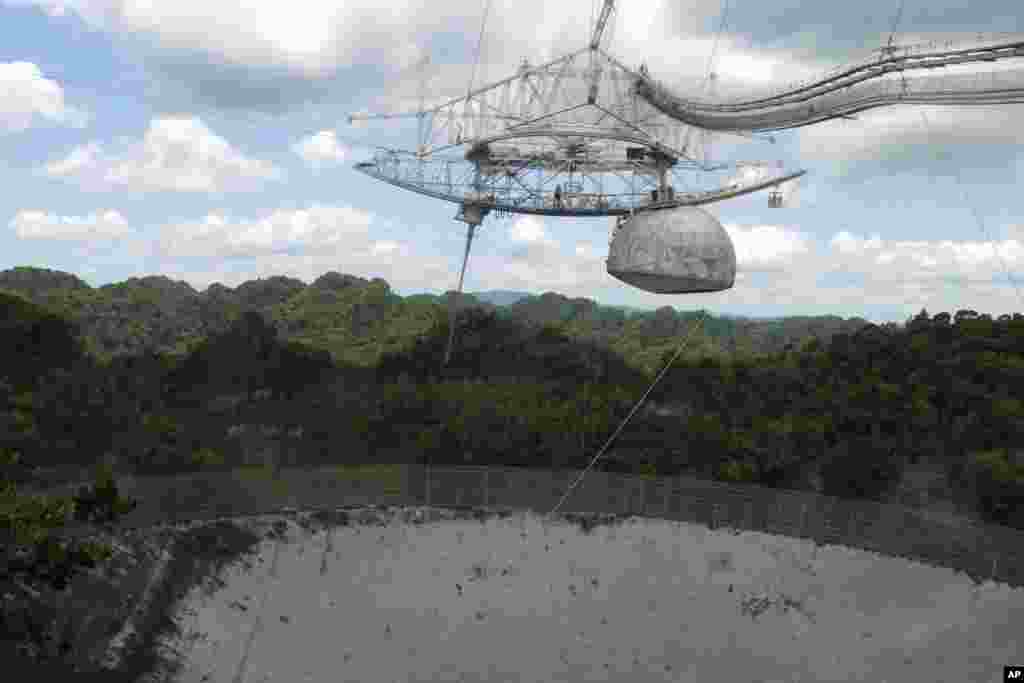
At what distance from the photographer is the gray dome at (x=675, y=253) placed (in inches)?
557

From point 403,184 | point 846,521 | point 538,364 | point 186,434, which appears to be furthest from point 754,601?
point 538,364

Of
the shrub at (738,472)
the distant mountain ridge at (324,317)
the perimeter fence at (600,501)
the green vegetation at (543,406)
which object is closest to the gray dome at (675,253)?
the green vegetation at (543,406)

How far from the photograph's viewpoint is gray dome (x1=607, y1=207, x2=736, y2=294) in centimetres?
1416

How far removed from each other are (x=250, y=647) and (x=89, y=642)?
2.13 meters

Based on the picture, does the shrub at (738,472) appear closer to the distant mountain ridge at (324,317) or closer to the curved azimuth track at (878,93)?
the curved azimuth track at (878,93)

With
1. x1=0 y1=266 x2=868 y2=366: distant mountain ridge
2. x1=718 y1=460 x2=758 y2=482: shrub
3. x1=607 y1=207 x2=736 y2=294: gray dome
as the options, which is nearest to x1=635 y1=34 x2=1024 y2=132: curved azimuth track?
x1=607 y1=207 x2=736 y2=294: gray dome

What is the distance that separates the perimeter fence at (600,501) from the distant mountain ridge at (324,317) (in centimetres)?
1861

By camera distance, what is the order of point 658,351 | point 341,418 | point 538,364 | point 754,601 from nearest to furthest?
point 754,601
point 341,418
point 538,364
point 658,351

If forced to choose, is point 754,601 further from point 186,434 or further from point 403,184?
point 186,434

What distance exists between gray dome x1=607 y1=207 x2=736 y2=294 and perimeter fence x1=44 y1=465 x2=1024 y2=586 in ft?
13.1

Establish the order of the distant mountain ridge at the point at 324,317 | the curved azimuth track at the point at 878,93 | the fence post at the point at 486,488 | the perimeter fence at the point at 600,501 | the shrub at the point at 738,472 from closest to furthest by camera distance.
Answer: the curved azimuth track at the point at 878,93, the perimeter fence at the point at 600,501, the fence post at the point at 486,488, the shrub at the point at 738,472, the distant mountain ridge at the point at 324,317

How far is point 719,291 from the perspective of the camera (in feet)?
48.5

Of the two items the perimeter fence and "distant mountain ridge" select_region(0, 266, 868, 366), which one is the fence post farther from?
"distant mountain ridge" select_region(0, 266, 868, 366)

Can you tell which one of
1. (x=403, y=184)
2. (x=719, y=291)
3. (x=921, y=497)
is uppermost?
(x=403, y=184)
